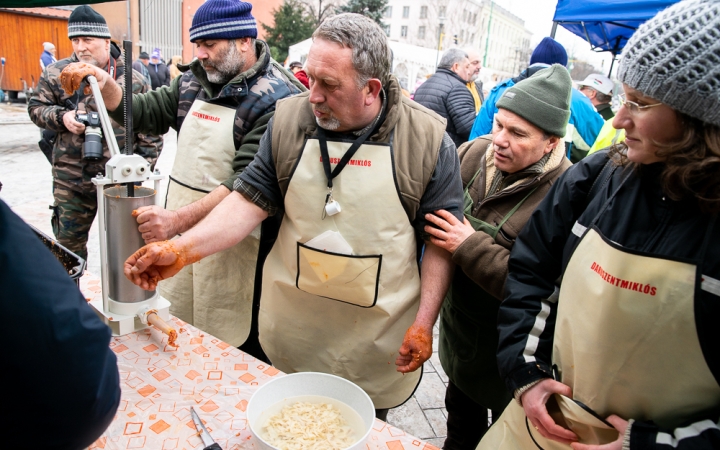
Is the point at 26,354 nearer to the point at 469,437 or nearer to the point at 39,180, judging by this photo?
the point at 469,437

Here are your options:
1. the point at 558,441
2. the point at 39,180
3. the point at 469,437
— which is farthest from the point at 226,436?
the point at 39,180

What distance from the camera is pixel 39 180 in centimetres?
659

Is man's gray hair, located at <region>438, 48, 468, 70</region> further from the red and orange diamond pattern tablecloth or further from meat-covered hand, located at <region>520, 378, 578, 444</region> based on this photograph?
meat-covered hand, located at <region>520, 378, 578, 444</region>

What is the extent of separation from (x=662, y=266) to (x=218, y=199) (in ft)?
4.85

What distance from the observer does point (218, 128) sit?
2.04m

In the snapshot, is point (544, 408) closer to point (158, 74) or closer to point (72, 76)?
point (72, 76)

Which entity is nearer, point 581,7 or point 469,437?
point 469,437

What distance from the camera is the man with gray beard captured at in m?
2.02

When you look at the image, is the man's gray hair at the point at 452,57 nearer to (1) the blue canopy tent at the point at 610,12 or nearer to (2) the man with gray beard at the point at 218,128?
(1) the blue canopy tent at the point at 610,12

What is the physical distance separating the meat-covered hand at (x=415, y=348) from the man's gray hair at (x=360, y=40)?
781 mm

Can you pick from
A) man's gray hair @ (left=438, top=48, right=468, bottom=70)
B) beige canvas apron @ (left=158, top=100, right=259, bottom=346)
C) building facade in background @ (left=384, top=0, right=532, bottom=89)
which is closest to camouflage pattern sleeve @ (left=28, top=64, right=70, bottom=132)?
beige canvas apron @ (left=158, top=100, right=259, bottom=346)

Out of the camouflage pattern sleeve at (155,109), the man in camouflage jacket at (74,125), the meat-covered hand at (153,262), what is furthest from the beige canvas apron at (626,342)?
the man in camouflage jacket at (74,125)

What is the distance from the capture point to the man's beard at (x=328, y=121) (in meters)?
1.51

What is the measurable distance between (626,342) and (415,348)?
0.65 m
